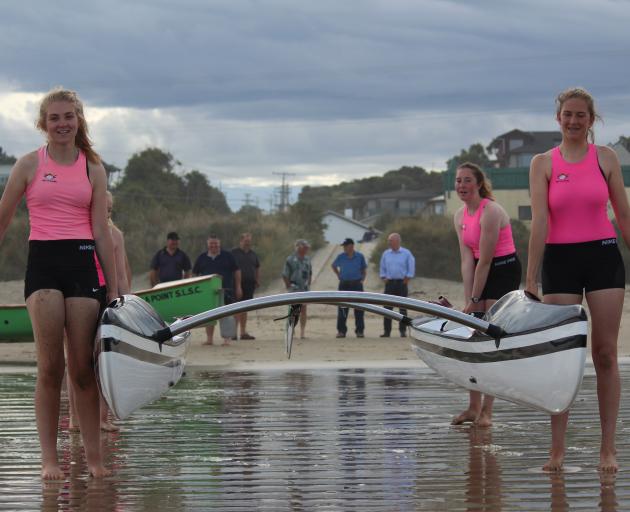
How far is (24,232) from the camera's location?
4372 cm

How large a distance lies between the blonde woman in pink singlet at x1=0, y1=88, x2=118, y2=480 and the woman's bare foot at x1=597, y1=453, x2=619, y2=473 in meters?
2.83

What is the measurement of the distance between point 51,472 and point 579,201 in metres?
3.36

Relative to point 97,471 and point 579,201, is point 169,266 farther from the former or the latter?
point 579,201

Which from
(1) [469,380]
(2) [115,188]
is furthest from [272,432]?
(2) [115,188]

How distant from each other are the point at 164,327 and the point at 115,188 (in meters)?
67.2

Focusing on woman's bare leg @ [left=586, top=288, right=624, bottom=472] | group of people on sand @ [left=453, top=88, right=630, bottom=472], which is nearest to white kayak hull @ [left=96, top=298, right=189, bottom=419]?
group of people on sand @ [left=453, top=88, right=630, bottom=472]

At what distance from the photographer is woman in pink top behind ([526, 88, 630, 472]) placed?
7.04m

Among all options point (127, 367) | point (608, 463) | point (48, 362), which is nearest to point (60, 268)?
point (48, 362)

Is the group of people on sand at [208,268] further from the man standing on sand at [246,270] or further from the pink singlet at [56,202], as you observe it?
the pink singlet at [56,202]

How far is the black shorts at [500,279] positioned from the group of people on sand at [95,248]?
1881mm

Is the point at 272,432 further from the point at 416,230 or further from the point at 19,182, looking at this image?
the point at 416,230

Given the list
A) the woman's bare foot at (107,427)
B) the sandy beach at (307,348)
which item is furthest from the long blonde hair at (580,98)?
the sandy beach at (307,348)

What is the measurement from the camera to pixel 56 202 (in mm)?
6707

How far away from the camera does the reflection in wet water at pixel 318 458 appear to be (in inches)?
246
